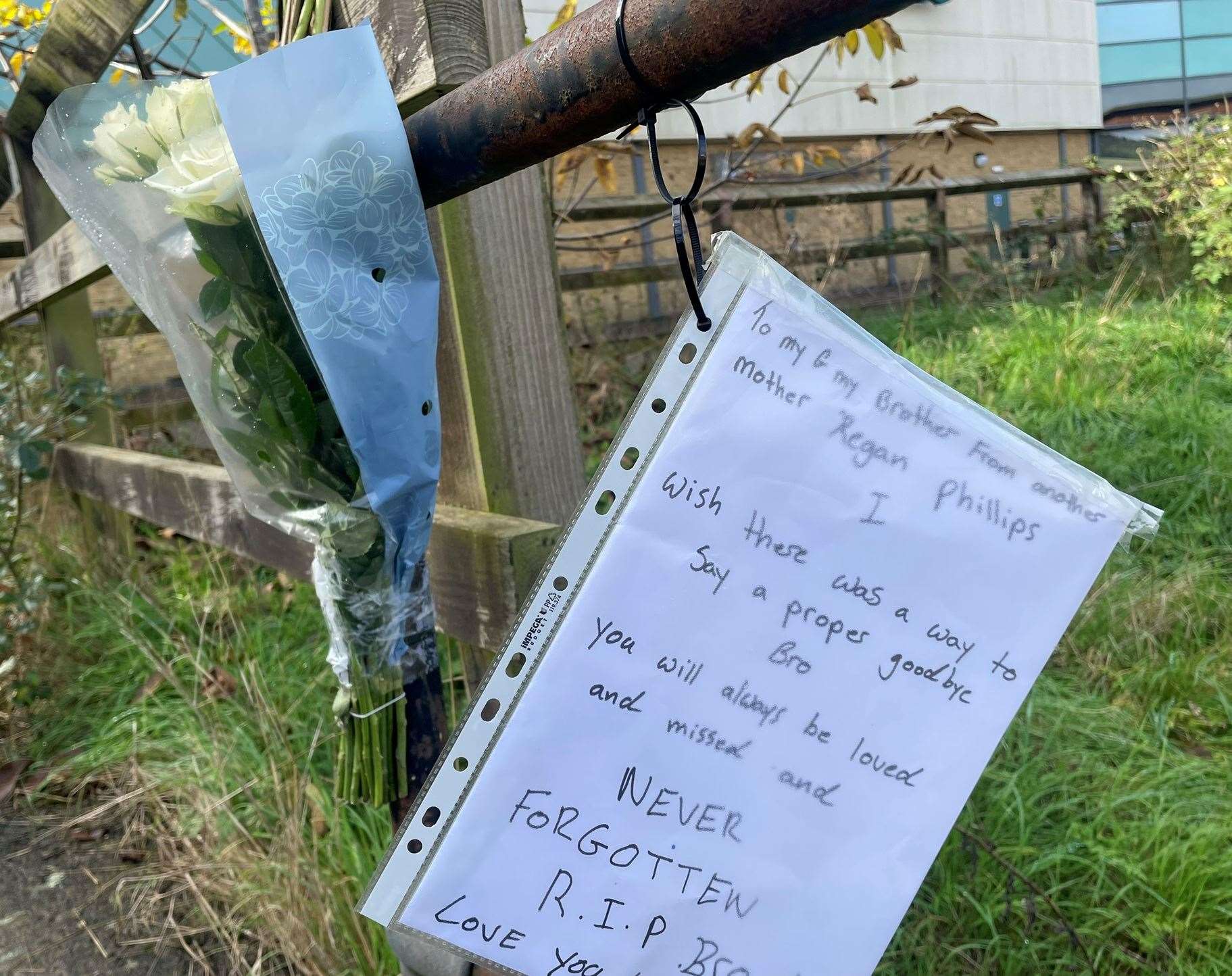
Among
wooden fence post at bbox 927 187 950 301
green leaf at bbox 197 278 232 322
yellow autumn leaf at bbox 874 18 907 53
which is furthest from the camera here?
wooden fence post at bbox 927 187 950 301

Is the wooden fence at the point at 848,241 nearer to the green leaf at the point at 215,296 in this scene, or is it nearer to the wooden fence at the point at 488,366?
the wooden fence at the point at 488,366

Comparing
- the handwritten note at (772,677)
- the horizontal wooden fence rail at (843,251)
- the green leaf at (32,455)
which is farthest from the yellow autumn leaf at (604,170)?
the green leaf at (32,455)

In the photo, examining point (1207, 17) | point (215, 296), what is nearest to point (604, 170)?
point (215, 296)

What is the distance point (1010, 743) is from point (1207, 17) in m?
17.5

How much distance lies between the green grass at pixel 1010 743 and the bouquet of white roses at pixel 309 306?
27.3 inches

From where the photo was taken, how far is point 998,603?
2.55ft

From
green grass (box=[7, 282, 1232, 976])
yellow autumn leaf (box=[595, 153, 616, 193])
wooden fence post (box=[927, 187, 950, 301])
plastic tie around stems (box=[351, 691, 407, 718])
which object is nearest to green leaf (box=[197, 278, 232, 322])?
plastic tie around stems (box=[351, 691, 407, 718])

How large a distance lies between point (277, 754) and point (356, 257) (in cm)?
143

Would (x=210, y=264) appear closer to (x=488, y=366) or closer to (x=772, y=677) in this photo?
(x=488, y=366)

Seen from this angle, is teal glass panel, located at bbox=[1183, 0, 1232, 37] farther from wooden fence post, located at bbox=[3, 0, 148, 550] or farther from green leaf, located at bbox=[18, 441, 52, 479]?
green leaf, located at bbox=[18, 441, 52, 479]

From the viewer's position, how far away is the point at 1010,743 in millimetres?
2061

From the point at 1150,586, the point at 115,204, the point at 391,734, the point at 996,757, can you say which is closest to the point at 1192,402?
the point at 1150,586

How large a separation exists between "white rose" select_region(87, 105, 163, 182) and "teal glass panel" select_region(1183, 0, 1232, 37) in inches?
712

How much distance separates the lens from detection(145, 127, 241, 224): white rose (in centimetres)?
90
